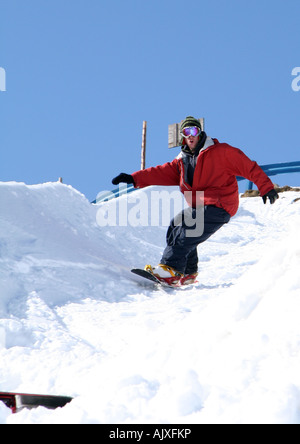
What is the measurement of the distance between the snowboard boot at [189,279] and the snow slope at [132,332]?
0.32 ft

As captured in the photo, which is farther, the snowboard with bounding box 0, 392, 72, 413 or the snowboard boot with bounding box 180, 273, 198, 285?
the snowboard boot with bounding box 180, 273, 198, 285

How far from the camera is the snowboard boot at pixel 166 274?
413 centimetres

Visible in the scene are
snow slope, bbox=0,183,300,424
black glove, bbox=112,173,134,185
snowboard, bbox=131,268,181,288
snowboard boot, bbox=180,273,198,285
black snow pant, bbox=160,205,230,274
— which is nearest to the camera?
snow slope, bbox=0,183,300,424

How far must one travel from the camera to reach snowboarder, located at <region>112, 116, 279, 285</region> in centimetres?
415

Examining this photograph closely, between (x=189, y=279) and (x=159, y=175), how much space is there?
1.06 meters

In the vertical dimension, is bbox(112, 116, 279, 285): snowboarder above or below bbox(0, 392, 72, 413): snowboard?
above

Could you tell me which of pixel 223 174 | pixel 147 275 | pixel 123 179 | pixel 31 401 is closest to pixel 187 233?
pixel 147 275

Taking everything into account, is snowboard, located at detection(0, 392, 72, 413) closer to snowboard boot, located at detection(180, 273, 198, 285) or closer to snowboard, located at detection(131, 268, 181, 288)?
snowboard, located at detection(131, 268, 181, 288)

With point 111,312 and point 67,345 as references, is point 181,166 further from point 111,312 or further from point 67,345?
point 67,345

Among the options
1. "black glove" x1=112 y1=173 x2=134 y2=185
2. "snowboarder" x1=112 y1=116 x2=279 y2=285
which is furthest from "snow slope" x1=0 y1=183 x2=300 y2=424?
"black glove" x1=112 y1=173 x2=134 y2=185

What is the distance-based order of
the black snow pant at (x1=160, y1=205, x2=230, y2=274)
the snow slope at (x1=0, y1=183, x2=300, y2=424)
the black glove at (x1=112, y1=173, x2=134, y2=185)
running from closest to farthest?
1. the snow slope at (x1=0, y1=183, x2=300, y2=424)
2. the black snow pant at (x1=160, y1=205, x2=230, y2=274)
3. the black glove at (x1=112, y1=173, x2=134, y2=185)

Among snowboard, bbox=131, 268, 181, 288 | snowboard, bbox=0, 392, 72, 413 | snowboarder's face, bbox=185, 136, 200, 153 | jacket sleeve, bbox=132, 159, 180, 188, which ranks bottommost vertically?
snowboard, bbox=0, 392, 72, 413

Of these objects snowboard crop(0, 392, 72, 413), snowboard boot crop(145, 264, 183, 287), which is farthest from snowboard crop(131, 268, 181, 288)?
snowboard crop(0, 392, 72, 413)

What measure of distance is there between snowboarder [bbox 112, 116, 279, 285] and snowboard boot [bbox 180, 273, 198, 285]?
0.03ft
